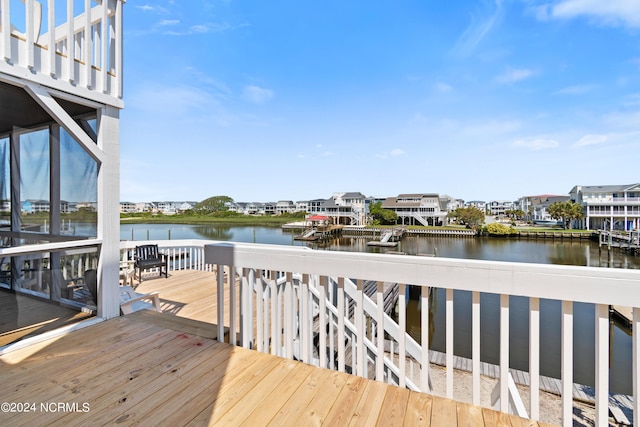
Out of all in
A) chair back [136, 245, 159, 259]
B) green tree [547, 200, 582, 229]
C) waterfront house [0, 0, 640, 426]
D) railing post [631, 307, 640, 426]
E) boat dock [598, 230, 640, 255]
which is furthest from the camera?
green tree [547, 200, 582, 229]

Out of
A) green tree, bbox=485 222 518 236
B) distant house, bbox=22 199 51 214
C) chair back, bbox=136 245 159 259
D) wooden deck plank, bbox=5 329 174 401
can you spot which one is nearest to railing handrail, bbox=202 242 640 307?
wooden deck plank, bbox=5 329 174 401

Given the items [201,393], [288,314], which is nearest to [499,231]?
[288,314]

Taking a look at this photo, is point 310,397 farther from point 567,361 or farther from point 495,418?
point 567,361

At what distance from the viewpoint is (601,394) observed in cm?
116

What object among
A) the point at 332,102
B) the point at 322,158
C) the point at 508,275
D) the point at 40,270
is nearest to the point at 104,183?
the point at 40,270

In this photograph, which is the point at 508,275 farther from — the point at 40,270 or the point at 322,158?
the point at 322,158

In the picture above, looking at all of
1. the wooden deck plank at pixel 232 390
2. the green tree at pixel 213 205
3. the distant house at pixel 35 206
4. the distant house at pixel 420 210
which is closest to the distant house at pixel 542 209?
the distant house at pixel 420 210

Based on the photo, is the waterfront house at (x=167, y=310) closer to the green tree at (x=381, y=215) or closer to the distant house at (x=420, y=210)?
the green tree at (x=381, y=215)

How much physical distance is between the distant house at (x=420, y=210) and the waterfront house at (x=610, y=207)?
16.2 metres

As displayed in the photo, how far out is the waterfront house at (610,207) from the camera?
99.3 ft

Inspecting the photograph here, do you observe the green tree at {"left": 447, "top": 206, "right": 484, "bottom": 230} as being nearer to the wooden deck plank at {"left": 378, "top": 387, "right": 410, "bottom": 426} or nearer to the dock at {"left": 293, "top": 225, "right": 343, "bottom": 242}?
the dock at {"left": 293, "top": 225, "right": 343, "bottom": 242}

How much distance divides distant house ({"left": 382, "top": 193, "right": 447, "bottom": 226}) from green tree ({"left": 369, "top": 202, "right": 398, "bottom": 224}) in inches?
43.3

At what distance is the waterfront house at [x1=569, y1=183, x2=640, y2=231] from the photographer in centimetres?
3027

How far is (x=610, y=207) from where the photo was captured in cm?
3170
